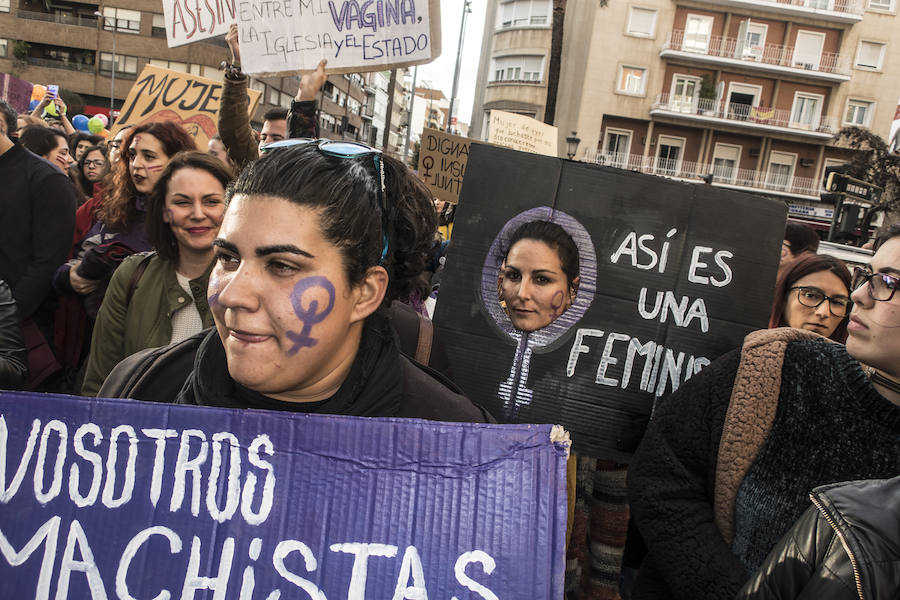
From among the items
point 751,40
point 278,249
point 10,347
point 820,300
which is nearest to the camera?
point 278,249

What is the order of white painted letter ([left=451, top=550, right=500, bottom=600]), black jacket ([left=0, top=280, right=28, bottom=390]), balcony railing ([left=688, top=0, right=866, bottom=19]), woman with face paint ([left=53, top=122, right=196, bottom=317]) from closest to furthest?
white painted letter ([left=451, top=550, right=500, bottom=600])
black jacket ([left=0, top=280, right=28, bottom=390])
woman with face paint ([left=53, top=122, right=196, bottom=317])
balcony railing ([left=688, top=0, right=866, bottom=19])

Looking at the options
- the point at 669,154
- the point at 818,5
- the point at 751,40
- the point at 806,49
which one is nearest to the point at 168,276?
the point at 669,154

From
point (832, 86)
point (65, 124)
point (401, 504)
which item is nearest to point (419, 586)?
point (401, 504)

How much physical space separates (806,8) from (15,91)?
33490mm

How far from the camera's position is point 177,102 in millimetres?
4883

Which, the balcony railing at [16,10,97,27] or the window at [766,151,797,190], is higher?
the balcony railing at [16,10,97,27]

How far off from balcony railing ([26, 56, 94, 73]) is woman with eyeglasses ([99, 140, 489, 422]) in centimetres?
4461

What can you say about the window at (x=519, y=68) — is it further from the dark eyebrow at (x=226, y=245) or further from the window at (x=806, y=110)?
the dark eyebrow at (x=226, y=245)

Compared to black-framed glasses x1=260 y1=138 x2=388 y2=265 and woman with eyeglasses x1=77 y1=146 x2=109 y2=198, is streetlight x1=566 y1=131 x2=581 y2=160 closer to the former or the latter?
woman with eyeglasses x1=77 y1=146 x2=109 y2=198

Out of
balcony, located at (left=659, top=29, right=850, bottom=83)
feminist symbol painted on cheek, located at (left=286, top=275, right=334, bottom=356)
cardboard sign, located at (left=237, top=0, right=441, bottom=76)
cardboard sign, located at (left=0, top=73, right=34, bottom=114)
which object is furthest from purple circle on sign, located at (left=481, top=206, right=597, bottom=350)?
balcony, located at (left=659, top=29, right=850, bottom=83)

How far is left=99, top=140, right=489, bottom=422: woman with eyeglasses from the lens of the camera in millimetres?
1168

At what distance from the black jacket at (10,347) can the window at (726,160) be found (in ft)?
107

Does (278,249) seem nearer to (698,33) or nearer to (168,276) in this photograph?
(168,276)

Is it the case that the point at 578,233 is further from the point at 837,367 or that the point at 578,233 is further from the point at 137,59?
the point at 137,59
